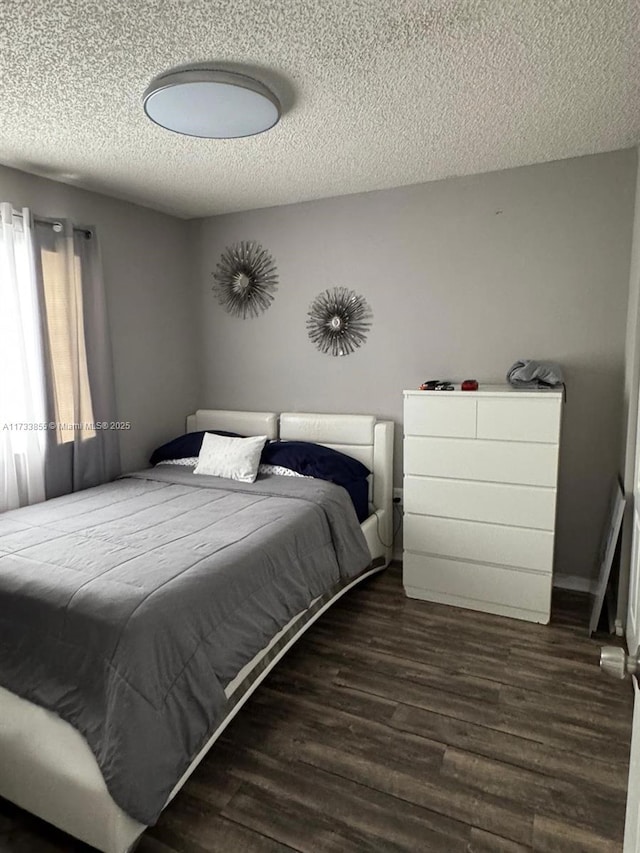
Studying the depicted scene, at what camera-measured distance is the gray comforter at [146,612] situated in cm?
148

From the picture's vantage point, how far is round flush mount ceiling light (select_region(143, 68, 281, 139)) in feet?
5.91

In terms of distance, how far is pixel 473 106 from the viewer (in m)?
2.12

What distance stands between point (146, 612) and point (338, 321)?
2375 mm

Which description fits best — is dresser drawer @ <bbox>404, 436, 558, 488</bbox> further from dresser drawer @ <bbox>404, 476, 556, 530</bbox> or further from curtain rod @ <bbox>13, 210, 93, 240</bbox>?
curtain rod @ <bbox>13, 210, 93, 240</bbox>

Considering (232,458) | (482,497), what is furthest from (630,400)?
(232,458)

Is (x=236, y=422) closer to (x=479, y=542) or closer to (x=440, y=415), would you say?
(x=440, y=415)

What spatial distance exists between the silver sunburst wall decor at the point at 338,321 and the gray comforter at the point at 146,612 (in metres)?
1.37

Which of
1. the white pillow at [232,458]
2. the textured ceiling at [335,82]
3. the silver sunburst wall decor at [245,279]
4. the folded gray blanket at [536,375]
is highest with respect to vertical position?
the textured ceiling at [335,82]

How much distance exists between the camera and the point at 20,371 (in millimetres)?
2793

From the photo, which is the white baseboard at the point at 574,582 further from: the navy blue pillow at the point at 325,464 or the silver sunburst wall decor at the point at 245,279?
the silver sunburst wall decor at the point at 245,279

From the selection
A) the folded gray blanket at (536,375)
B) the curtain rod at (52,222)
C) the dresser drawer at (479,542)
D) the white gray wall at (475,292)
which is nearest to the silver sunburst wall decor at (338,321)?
the white gray wall at (475,292)

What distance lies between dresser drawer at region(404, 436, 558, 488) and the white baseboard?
79 cm

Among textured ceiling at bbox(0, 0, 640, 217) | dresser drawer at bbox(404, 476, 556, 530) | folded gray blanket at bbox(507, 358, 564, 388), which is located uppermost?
textured ceiling at bbox(0, 0, 640, 217)

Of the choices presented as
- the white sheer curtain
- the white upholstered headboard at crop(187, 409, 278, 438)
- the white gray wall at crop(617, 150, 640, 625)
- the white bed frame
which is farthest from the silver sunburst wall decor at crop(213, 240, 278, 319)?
the white bed frame
